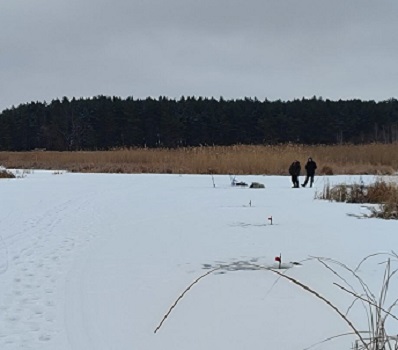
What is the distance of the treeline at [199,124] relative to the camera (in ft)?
210

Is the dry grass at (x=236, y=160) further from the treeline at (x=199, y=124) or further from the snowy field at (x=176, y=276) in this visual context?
the treeline at (x=199, y=124)

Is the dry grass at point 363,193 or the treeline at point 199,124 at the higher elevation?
the treeline at point 199,124

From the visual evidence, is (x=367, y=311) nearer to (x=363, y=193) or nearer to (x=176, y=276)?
(x=176, y=276)

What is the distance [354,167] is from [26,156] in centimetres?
2174

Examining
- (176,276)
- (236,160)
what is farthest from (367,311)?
(236,160)

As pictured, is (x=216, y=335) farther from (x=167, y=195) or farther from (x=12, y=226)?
(x=167, y=195)

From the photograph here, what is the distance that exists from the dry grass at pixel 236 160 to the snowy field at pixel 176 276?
43.4 ft

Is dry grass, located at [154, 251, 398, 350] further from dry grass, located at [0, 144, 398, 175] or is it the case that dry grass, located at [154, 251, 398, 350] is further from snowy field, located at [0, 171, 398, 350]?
dry grass, located at [0, 144, 398, 175]

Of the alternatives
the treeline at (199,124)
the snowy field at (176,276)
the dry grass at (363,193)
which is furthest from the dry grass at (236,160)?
the treeline at (199,124)

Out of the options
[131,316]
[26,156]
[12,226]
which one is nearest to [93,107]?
[26,156]

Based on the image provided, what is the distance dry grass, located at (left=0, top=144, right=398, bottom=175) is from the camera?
22.9m

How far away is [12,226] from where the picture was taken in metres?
7.70

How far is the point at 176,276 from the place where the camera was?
181 inches

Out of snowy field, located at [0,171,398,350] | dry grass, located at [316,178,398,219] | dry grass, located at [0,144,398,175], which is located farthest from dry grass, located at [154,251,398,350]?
dry grass, located at [0,144,398,175]
